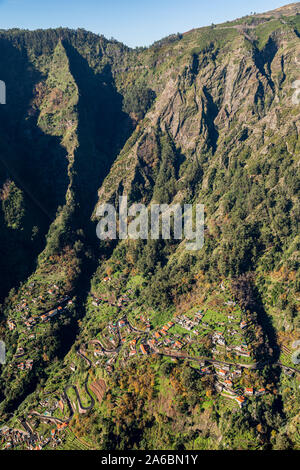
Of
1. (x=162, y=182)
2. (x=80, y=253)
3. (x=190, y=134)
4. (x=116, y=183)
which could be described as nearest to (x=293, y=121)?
(x=190, y=134)

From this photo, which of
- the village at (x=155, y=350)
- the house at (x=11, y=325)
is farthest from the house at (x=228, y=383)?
the house at (x=11, y=325)

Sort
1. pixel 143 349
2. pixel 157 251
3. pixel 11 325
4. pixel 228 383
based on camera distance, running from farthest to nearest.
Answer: pixel 157 251
pixel 11 325
pixel 143 349
pixel 228 383

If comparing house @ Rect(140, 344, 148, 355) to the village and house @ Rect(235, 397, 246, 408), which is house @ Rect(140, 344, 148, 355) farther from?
house @ Rect(235, 397, 246, 408)

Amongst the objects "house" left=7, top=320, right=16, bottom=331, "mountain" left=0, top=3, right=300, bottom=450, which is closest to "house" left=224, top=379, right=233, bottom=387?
"mountain" left=0, top=3, right=300, bottom=450

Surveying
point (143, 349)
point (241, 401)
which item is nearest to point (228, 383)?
point (241, 401)

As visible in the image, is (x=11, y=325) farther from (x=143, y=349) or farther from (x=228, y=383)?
(x=228, y=383)

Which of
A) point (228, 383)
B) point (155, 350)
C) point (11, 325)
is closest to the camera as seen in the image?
point (228, 383)

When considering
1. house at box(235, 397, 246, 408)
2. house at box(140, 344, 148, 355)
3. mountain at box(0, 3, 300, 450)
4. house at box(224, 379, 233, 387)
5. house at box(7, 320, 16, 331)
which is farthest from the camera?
house at box(7, 320, 16, 331)

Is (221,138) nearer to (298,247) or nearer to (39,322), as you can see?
(298,247)
